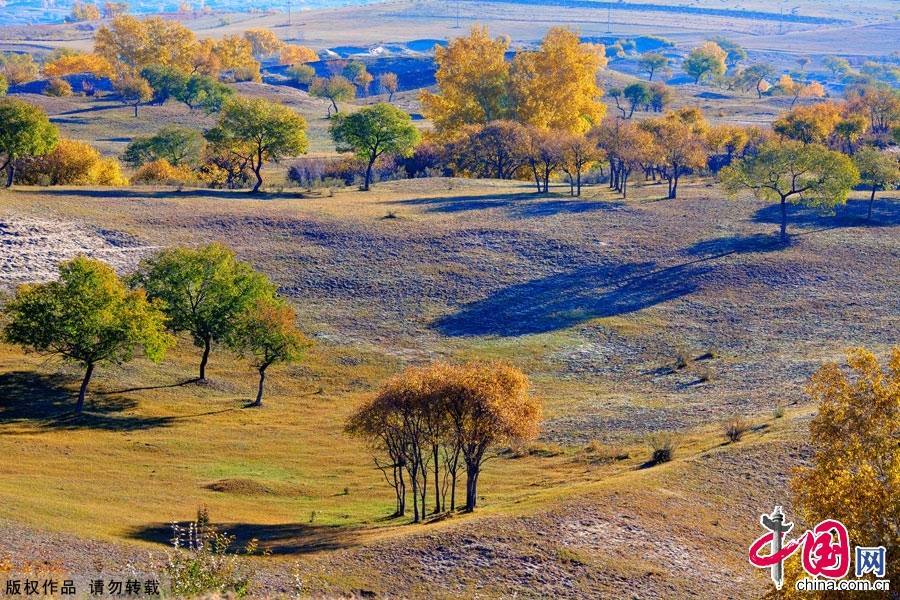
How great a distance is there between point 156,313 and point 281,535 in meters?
25.4

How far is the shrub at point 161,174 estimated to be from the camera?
114 m

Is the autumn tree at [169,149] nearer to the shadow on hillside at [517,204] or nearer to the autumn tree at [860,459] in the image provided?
the shadow on hillside at [517,204]

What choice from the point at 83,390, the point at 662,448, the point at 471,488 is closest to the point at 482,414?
the point at 471,488

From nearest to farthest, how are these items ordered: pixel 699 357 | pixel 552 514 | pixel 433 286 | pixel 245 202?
pixel 552 514 < pixel 699 357 < pixel 433 286 < pixel 245 202

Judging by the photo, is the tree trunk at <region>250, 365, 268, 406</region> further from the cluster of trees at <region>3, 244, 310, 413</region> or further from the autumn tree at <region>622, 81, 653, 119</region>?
the autumn tree at <region>622, 81, 653, 119</region>

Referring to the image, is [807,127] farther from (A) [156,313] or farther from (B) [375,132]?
(A) [156,313]

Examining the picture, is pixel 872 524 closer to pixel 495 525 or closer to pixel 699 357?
pixel 495 525

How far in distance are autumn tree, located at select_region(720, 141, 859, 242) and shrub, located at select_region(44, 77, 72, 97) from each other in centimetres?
12921

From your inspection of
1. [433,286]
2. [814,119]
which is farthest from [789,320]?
[814,119]

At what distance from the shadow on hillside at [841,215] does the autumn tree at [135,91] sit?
10233 centimetres

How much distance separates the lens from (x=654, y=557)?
38188 mm

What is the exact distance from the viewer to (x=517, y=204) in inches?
4146

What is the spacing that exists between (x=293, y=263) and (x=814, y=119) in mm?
76491

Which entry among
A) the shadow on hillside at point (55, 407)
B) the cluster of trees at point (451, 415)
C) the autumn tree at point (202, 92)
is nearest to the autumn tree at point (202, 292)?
the shadow on hillside at point (55, 407)
